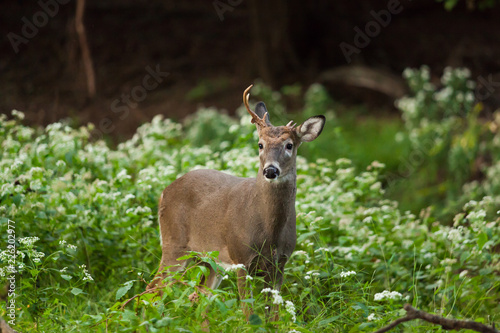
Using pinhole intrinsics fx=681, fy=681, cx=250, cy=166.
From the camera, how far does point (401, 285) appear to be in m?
5.30

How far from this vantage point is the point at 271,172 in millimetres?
4121

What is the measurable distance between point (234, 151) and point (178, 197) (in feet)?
5.44

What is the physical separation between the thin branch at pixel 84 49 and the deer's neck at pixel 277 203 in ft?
25.1

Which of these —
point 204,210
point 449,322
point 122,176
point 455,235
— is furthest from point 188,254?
point 455,235

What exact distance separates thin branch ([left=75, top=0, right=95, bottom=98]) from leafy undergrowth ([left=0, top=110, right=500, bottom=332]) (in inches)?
210

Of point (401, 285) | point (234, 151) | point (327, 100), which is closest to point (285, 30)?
point (327, 100)

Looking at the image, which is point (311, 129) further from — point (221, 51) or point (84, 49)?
point (221, 51)

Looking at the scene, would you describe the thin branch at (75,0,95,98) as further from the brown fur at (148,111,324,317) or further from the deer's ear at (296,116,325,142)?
the deer's ear at (296,116,325,142)

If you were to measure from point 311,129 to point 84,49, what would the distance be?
28.6 ft

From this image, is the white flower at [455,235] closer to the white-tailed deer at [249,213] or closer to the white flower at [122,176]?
the white-tailed deer at [249,213]

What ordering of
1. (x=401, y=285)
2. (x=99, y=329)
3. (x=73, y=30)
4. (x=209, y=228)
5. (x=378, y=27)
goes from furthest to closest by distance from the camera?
(x=378, y=27) → (x=73, y=30) → (x=401, y=285) → (x=209, y=228) → (x=99, y=329)

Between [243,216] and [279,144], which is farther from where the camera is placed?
[243,216]

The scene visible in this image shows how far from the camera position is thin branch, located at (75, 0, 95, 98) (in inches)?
445

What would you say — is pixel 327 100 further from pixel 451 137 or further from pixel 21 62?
pixel 21 62
